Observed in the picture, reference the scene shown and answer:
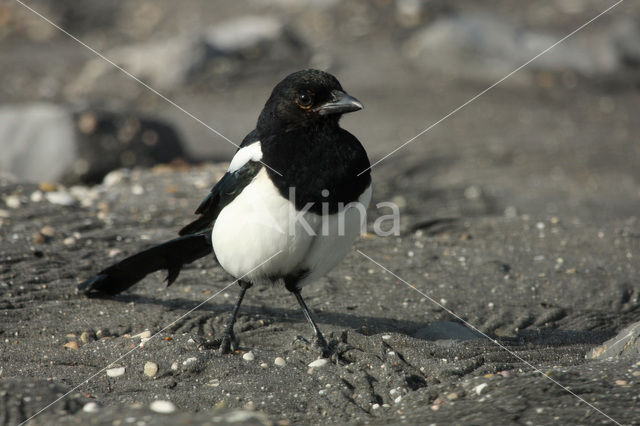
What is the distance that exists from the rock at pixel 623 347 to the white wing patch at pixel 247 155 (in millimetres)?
1941

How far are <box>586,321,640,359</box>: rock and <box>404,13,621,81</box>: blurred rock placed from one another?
25.0 feet

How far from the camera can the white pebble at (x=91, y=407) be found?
3.07 meters

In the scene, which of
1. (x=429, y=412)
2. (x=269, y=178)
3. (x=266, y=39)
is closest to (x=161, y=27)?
(x=266, y=39)

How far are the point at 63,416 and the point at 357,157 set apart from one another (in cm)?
173

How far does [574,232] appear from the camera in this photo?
6301 mm

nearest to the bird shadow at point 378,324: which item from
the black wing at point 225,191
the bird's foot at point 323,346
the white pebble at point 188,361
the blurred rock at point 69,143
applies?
the bird's foot at point 323,346

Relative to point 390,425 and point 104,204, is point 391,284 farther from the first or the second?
point 104,204

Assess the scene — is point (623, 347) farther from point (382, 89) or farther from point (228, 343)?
point (382, 89)

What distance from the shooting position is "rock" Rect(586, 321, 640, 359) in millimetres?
3738

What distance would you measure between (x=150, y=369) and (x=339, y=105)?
5.19ft

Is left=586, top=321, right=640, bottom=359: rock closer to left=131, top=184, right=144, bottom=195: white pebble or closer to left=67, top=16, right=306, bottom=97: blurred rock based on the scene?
left=131, top=184, right=144, bottom=195: white pebble

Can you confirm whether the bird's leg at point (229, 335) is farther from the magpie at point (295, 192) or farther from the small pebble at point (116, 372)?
the small pebble at point (116, 372)

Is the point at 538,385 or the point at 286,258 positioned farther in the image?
the point at 286,258

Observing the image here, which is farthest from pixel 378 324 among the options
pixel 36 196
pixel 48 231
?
pixel 36 196
